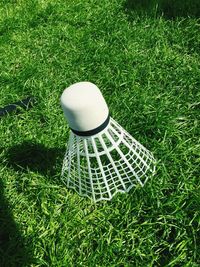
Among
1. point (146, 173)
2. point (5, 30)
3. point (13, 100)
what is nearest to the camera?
point (146, 173)

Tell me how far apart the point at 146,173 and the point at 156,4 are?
80.1 inches

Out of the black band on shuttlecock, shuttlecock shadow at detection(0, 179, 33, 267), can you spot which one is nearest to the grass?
shuttlecock shadow at detection(0, 179, 33, 267)

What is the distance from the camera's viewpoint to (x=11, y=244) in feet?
7.55

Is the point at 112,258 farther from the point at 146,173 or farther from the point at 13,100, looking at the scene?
the point at 13,100

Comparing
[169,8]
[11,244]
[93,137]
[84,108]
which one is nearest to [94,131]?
[93,137]

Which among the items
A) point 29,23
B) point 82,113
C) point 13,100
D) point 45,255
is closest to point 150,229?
point 45,255

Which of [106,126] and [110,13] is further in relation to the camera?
[110,13]

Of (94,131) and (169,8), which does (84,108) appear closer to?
(94,131)

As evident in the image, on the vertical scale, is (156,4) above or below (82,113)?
below

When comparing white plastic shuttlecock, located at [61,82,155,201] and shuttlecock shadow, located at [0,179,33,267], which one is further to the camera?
shuttlecock shadow, located at [0,179,33,267]

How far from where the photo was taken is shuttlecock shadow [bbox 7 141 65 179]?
8.60 ft

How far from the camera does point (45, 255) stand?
7.22 ft

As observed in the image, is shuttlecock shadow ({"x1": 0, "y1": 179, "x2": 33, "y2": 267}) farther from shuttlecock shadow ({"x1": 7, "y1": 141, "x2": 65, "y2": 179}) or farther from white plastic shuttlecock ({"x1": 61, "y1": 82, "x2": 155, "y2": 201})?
white plastic shuttlecock ({"x1": 61, "y1": 82, "x2": 155, "y2": 201})

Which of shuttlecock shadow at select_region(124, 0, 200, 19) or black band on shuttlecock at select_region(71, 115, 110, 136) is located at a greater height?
black band on shuttlecock at select_region(71, 115, 110, 136)
